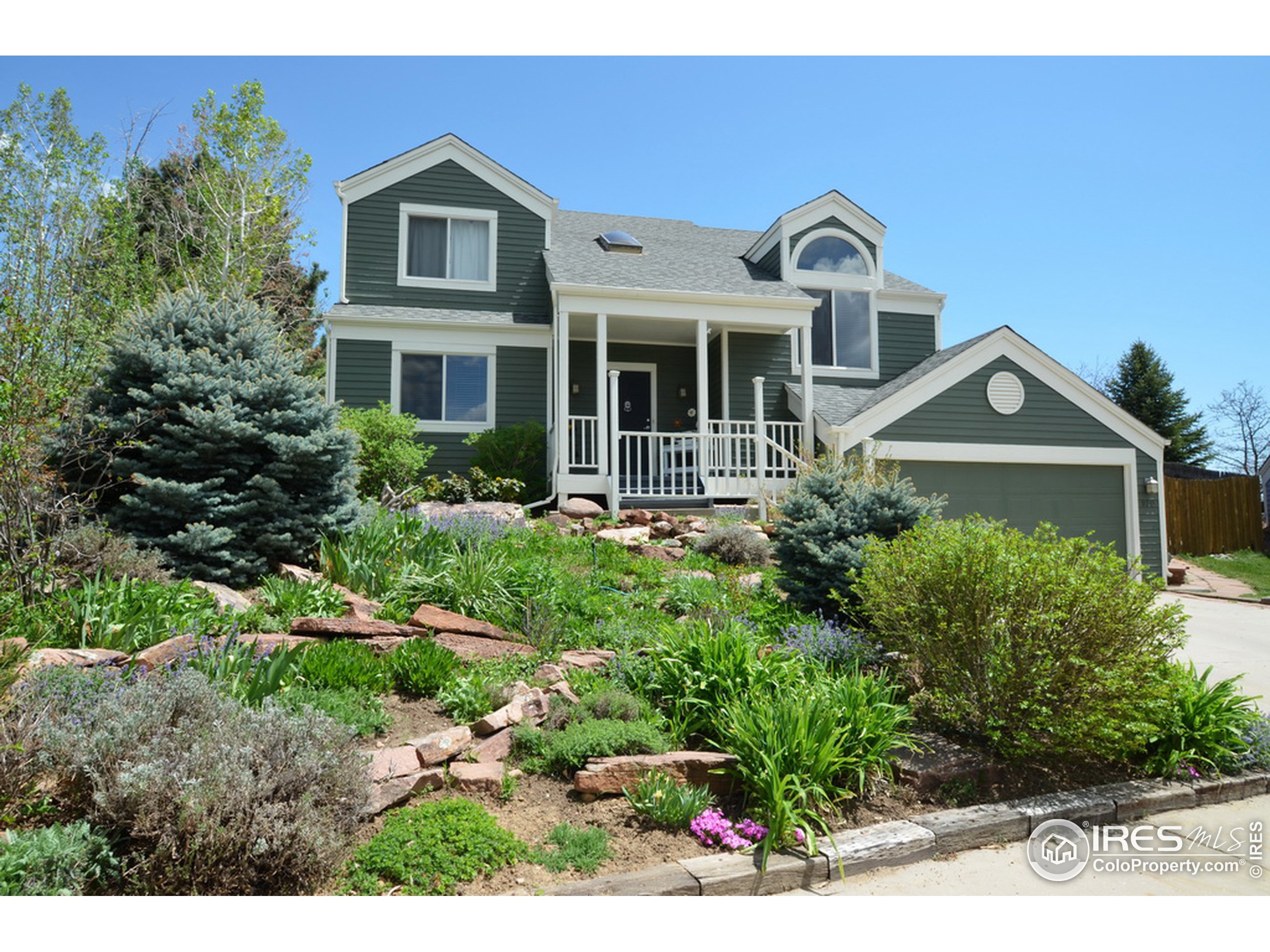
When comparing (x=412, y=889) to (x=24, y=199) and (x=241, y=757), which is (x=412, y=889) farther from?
(x=24, y=199)

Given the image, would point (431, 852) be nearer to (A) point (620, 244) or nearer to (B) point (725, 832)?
(B) point (725, 832)

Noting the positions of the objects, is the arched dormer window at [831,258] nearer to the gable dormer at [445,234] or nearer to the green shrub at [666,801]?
the gable dormer at [445,234]

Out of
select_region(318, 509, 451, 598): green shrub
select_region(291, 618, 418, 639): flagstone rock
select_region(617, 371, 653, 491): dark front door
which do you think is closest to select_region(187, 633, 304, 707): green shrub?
select_region(291, 618, 418, 639): flagstone rock

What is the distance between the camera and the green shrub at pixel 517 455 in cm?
1206

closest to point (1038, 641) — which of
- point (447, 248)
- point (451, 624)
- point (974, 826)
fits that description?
point (974, 826)


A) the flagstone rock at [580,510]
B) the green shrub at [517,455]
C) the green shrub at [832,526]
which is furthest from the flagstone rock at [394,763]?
the green shrub at [517,455]

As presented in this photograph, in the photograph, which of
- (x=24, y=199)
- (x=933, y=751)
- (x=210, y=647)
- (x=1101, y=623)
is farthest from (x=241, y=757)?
(x=24, y=199)

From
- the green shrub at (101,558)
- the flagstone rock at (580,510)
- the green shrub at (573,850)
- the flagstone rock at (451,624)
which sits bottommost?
the green shrub at (573,850)

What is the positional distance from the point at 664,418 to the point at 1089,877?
11482 millimetres

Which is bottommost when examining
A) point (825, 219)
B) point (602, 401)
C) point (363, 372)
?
point (602, 401)

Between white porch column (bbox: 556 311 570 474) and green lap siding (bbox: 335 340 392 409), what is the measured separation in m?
3.18

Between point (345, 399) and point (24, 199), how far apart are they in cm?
567

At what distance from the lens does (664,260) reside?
46.4ft

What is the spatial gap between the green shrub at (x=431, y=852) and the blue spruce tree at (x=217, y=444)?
→ 3562 mm
